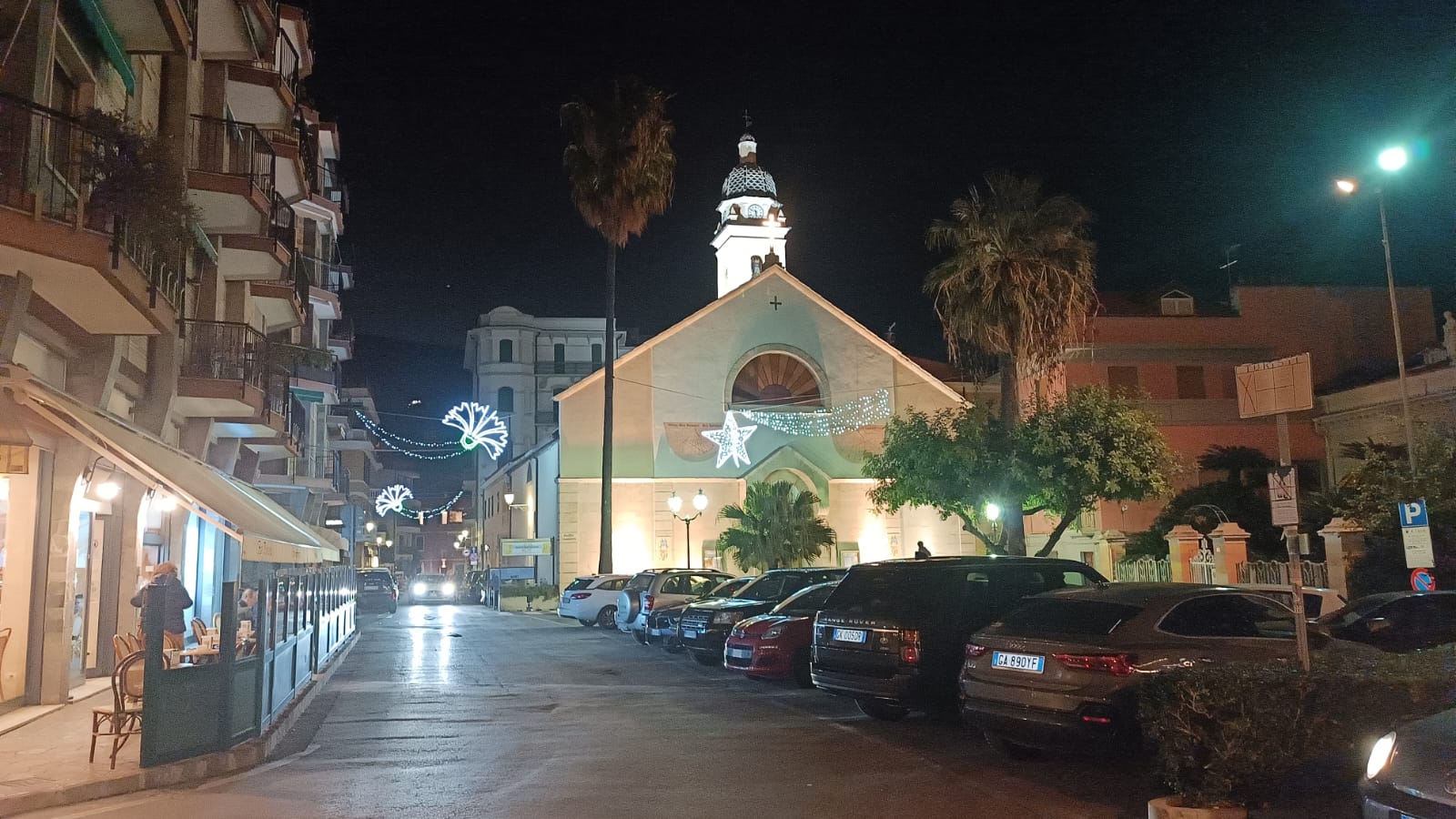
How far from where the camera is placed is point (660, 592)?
23.6m

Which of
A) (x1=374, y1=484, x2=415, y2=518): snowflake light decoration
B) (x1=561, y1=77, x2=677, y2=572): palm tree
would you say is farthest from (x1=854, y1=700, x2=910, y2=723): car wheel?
(x1=374, y1=484, x2=415, y2=518): snowflake light decoration

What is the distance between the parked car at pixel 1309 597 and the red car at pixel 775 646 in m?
5.36

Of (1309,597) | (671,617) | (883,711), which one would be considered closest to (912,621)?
(883,711)

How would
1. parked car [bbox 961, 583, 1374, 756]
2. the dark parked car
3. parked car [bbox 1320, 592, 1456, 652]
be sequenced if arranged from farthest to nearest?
the dark parked car → parked car [bbox 1320, 592, 1456, 652] → parked car [bbox 961, 583, 1374, 756]

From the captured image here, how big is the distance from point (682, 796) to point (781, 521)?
1163 inches

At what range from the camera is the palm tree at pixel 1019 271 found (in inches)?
977

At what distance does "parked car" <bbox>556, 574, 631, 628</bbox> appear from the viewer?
3003 centimetres

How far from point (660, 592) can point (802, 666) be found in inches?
366

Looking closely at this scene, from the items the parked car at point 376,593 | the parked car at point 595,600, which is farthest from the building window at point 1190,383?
the parked car at point 376,593

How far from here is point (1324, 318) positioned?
4256 centimetres

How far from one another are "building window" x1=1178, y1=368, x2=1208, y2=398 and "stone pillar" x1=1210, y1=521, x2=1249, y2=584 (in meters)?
19.9

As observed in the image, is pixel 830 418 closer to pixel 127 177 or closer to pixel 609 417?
pixel 609 417

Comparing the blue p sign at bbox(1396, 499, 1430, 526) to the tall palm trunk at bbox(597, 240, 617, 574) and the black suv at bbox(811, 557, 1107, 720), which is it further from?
the tall palm trunk at bbox(597, 240, 617, 574)

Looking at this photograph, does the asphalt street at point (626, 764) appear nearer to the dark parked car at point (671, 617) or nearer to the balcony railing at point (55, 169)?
the dark parked car at point (671, 617)
